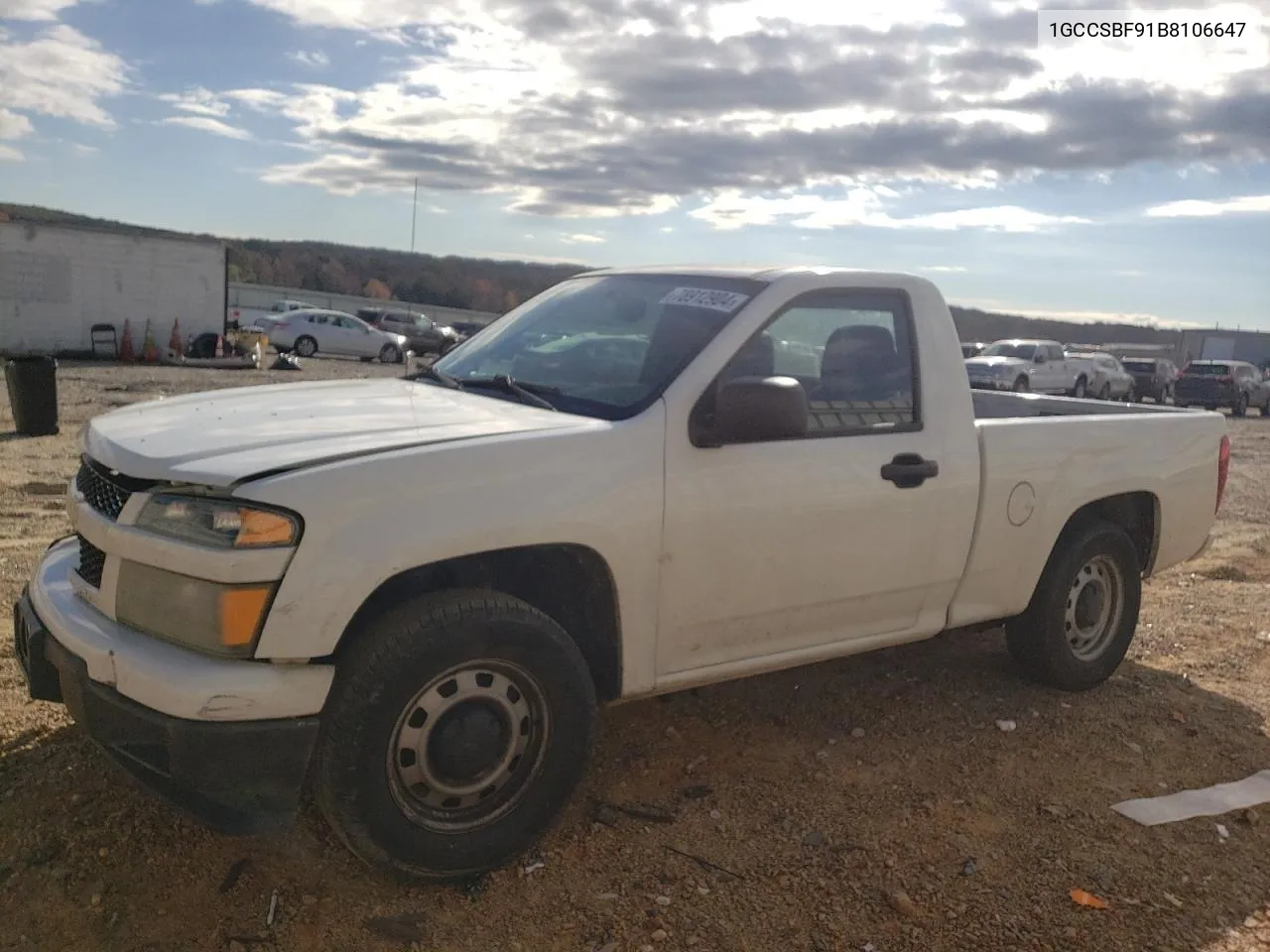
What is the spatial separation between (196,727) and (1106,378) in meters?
34.0

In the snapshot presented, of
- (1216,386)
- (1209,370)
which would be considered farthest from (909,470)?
(1209,370)

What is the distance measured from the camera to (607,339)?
163 inches

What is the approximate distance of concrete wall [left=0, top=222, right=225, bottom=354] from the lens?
2575 centimetres

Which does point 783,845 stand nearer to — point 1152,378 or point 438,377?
point 438,377

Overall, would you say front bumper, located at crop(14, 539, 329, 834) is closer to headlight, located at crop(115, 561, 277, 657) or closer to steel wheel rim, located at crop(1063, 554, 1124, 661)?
headlight, located at crop(115, 561, 277, 657)

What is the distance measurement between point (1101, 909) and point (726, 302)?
2312 mm

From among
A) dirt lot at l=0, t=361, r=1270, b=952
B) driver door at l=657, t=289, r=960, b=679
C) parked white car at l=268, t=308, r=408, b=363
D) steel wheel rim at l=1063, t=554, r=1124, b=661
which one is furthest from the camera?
parked white car at l=268, t=308, r=408, b=363

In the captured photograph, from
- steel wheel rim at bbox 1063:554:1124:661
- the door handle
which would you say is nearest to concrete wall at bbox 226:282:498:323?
steel wheel rim at bbox 1063:554:1124:661

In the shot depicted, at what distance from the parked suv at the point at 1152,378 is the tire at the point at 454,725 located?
36539 millimetres

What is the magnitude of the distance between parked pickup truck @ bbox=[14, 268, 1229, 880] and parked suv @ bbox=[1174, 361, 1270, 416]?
30.0 metres

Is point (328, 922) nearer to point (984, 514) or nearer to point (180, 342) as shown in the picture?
point (984, 514)

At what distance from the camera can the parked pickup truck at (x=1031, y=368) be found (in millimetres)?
28406

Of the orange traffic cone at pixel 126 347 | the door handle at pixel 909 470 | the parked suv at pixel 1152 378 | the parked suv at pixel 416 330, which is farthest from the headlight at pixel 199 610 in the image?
the parked suv at pixel 416 330

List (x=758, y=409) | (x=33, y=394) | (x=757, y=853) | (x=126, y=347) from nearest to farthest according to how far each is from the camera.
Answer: (x=758, y=409)
(x=757, y=853)
(x=33, y=394)
(x=126, y=347)
